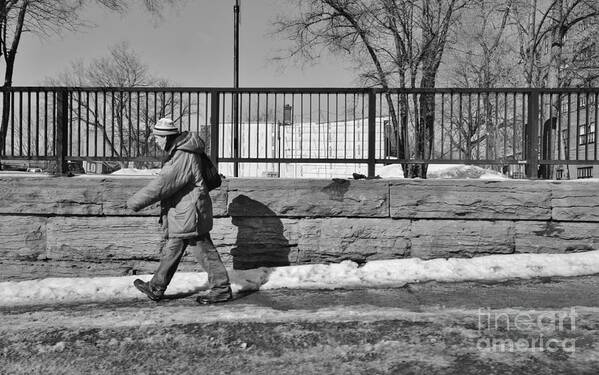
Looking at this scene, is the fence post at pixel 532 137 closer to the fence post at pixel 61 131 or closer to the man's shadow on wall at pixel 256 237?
the man's shadow on wall at pixel 256 237

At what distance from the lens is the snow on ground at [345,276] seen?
5676 mm

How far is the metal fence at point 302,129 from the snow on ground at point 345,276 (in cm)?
126

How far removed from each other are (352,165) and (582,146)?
3.71 metres

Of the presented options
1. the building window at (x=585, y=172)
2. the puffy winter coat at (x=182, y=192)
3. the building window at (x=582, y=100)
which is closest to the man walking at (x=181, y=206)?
the puffy winter coat at (x=182, y=192)

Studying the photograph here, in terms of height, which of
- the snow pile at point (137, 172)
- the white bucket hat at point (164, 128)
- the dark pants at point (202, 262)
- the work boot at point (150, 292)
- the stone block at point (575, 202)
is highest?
the white bucket hat at point (164, 128)

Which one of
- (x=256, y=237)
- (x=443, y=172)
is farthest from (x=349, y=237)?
(x=443, y=172)

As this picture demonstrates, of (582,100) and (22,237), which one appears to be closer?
(22,237)

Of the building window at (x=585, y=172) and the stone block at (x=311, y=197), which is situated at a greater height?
the building window at (x=585, y=172)

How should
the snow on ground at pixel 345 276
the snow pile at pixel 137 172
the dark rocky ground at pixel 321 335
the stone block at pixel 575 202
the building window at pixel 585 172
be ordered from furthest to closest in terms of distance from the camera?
the building window at pixel 585 172
the snow pile at pixel 137 172
the stone block at pixel 575 202
the snow on ground at pixel 345 276
the dark rocky ground at pixel 321 335

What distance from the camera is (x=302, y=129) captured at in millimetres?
7062

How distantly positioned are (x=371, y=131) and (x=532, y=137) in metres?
2.08

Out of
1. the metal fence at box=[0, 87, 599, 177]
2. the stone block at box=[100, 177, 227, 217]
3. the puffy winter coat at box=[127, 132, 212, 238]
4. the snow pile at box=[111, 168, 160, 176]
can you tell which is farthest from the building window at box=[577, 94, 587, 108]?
the snow pile at box=[111, 168, 160, 176]

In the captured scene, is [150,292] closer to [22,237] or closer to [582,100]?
[22,237]

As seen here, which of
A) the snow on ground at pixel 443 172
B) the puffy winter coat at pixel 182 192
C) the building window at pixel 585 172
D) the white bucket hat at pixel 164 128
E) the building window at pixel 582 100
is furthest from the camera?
the building window at pixel 585 172
